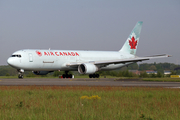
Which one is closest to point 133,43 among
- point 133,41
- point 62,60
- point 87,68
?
point 133,41

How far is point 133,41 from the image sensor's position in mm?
48812

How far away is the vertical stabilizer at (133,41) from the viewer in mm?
48228

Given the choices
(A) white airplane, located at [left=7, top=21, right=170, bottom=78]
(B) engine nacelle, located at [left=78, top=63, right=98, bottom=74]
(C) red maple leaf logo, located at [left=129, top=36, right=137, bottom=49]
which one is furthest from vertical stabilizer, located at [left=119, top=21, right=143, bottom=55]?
(B) engine nacelle, located at [left=78, top=63, right=98, bottom=74]

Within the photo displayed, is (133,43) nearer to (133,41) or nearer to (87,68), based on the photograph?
(133,41)

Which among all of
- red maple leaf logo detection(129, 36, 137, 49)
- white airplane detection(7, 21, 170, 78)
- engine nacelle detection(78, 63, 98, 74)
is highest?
red maple leaf logo detection(129, 36, 137, 49)

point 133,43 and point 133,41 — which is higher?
point 133,41

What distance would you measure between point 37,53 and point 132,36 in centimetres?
1965

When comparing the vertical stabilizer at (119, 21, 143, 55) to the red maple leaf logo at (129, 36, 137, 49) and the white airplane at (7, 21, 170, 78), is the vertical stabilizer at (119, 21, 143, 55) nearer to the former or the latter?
the red maple leaf logo at (129, 36, 137, 49)

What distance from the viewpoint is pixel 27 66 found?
113 feet

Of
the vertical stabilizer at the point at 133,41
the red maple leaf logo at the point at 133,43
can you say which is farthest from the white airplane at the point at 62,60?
the red maple leaf logo at the point at 133,43

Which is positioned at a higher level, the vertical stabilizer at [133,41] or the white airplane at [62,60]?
the vertical stabilizer at [133,41]

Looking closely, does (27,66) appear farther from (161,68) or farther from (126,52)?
(161,68)

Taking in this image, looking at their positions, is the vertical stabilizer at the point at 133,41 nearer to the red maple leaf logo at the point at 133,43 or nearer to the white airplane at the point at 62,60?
the red maple leaf logo at the point at 133,43

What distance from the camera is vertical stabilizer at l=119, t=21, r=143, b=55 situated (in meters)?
48.2
